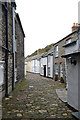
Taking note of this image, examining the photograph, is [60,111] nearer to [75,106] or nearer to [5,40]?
[75,106]

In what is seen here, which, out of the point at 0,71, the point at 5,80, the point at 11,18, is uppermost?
the point at 11,18

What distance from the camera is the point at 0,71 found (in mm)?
6211

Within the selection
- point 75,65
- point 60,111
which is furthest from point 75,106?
point 75,65

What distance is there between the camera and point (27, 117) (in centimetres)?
486

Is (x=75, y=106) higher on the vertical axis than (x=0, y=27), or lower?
lower

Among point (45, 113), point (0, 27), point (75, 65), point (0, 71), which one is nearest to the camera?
point (45, 113)

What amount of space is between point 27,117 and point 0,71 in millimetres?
2601

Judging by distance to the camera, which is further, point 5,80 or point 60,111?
point 5,80

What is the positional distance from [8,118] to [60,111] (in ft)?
7.38

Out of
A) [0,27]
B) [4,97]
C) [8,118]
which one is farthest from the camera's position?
[4,97]

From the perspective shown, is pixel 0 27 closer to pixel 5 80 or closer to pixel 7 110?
pixel 5 80

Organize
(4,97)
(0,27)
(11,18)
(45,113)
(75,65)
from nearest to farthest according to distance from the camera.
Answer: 1. (45,113)
2. (75,65)
3. (0,27)
4. (4,97)
5. (11,18)

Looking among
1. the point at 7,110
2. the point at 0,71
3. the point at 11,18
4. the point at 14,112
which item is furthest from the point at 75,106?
the point at 11,18

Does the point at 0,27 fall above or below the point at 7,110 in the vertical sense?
above
